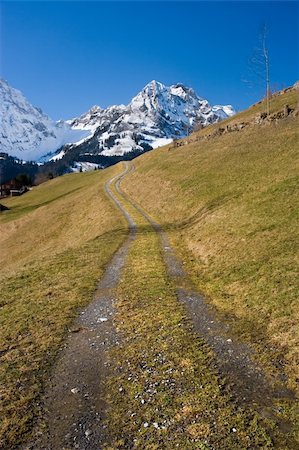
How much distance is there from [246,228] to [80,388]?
1825cm

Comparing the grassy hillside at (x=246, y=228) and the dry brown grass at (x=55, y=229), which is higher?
the grassy hillside at (x=246, y=228)

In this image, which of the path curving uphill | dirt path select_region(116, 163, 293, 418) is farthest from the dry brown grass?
the path curving uphill

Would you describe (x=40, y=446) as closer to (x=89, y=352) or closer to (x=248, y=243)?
(x=89, y=352)

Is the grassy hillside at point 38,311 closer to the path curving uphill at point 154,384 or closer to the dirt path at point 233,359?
the path curving uphill at point 154,384

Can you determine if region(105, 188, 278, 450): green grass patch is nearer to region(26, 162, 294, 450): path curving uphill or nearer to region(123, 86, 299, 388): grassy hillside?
region(26, 162, 294, 450): path curving uphill

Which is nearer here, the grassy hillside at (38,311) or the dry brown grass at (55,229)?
the grassy hillside at (38,311)

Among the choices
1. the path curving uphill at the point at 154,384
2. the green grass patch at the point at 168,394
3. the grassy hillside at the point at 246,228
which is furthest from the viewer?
the grassy hillside at the point at 246,228

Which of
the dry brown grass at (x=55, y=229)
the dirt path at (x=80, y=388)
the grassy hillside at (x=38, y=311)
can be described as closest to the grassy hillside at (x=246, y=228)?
the dirt path at (x=80, y=388)

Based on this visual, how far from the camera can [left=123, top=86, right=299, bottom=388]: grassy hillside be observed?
49.5 feet

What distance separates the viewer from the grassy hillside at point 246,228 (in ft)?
49.5

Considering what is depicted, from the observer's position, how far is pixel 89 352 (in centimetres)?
1397

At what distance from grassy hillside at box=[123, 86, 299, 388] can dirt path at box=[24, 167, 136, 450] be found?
5584 mm

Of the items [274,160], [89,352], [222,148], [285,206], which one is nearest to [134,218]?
[274,160]

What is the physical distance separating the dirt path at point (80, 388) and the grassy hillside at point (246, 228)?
220 inches
